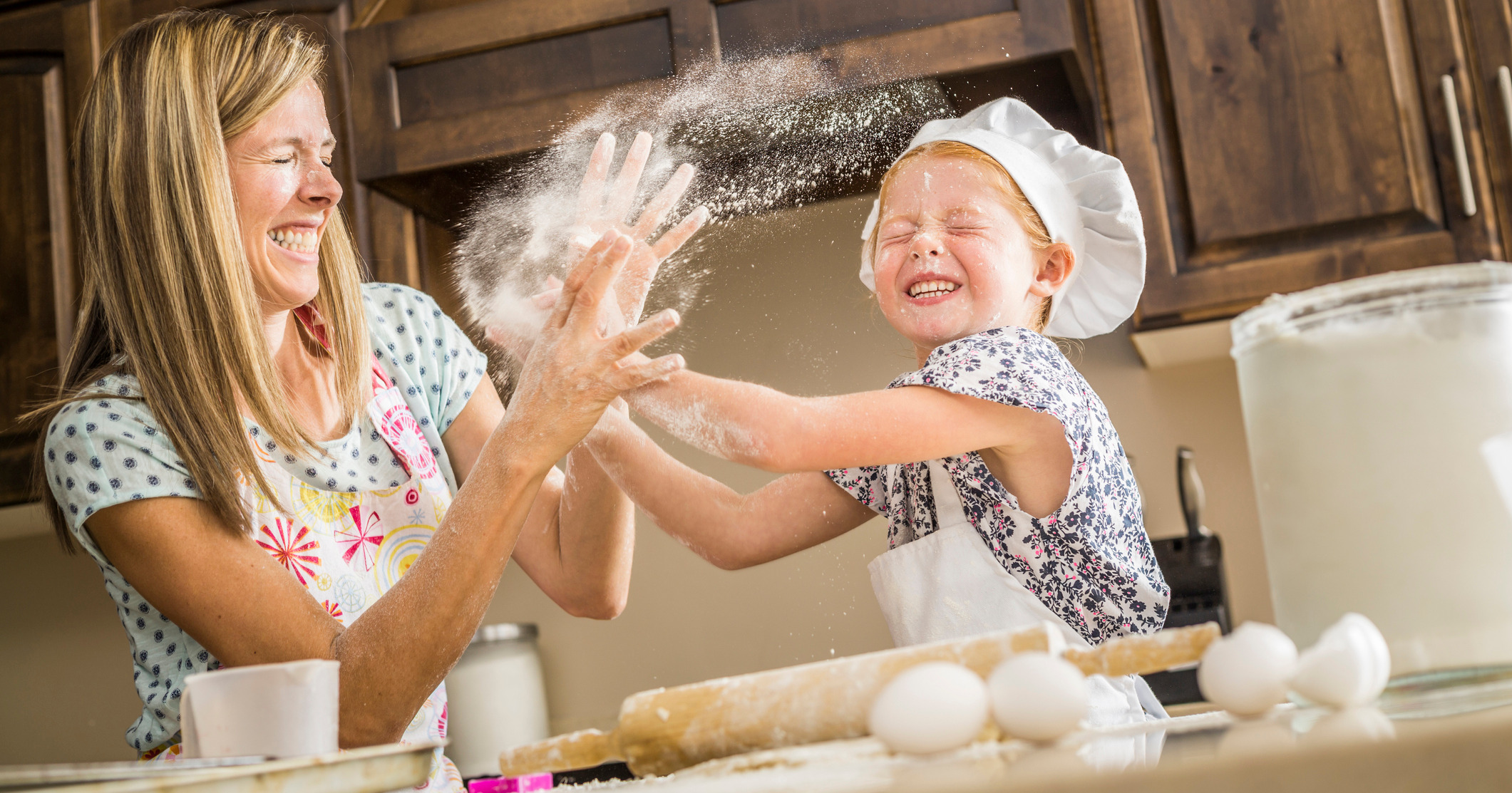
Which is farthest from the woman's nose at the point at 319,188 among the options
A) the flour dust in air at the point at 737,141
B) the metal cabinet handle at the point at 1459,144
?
the metal cabinet handle at the point at 1459,144

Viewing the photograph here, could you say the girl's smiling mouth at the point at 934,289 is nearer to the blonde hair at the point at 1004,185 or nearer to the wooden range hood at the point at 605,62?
the blonde hair at the point at 1004,185

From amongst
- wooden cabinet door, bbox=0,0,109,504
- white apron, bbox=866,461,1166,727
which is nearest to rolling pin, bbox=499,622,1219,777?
white apron, bbox=866,461,1166,727

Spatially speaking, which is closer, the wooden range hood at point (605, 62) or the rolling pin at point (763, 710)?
the rolling pin at point (763, 710)

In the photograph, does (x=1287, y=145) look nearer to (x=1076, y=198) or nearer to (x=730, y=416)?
(x=1076, y=198)

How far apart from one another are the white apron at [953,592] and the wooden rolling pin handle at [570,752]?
0.42 m

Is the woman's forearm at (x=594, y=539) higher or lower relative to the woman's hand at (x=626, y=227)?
lower

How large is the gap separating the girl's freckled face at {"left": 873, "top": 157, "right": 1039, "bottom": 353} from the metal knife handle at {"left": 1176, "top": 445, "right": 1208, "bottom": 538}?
941 millimetres

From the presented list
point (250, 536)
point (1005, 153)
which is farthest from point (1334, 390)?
point (250, 536)

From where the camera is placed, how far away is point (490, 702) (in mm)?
1941

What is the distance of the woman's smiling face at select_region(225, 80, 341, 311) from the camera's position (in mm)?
1126

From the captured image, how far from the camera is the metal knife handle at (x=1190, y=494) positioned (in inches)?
70.9

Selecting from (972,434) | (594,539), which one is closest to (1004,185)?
(972,434)

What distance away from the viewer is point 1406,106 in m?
1.59

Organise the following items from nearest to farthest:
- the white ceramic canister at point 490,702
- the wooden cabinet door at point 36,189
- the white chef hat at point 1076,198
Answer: the white chef hat at point 1076,198 < the white ceramic canister at point 490,702 < the wooden cabinet door at point 36,189
